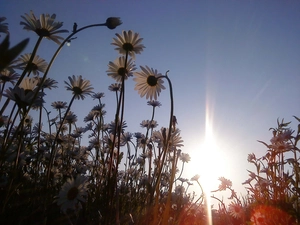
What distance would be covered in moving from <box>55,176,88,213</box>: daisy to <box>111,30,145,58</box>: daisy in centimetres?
156

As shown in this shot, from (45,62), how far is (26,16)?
830 millimetres

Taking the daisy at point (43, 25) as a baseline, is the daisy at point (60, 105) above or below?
above

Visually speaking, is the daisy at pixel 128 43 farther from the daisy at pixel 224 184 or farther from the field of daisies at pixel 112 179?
the daisy at pixel 224 184

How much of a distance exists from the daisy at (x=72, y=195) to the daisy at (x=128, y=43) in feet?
5.12

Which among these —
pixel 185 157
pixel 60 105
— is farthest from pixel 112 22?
pixel 185 157

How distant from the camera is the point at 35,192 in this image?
128 inches

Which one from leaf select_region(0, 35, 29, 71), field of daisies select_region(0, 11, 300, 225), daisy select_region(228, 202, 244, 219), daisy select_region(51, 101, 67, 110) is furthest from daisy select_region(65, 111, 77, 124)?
leaf select_region(0, 35, 29, 71)

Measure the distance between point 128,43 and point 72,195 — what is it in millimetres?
1781

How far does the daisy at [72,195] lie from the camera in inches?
100

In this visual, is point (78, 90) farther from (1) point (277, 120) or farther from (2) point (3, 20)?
(1) point (277, 120)

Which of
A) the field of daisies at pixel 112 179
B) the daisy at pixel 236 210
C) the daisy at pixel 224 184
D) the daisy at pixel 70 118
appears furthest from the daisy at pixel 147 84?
the daisy at pixel 70 118

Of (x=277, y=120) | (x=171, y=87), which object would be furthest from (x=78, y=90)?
(x=277, y=120)

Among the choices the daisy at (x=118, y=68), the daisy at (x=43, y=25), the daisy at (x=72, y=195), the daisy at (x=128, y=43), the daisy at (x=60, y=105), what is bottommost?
the daisy at (x=72, y=195)

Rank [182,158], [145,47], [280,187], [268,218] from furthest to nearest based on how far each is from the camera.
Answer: [182,158]
[145,47]
[280,187]
[268,218]
